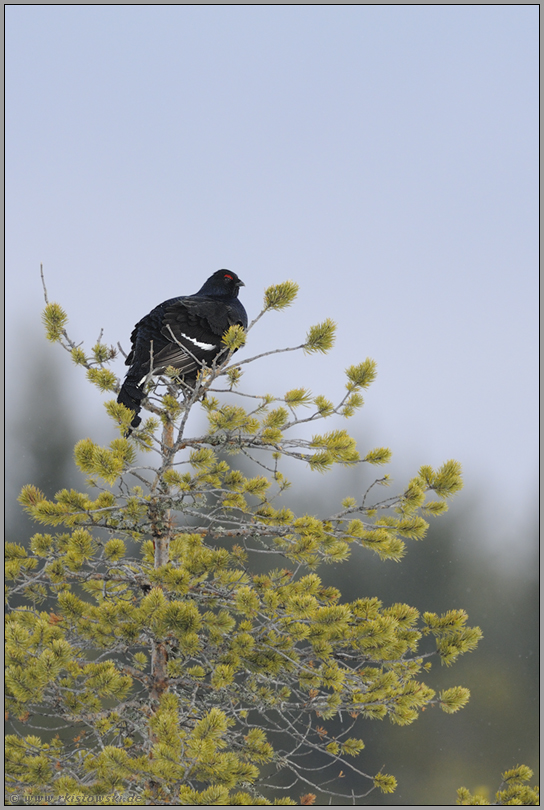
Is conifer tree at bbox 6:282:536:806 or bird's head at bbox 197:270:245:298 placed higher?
bird's head at bbox 197:270:245:298

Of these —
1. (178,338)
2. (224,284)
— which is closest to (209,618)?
(178,338)

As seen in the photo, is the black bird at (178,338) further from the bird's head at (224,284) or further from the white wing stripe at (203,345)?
the bird's head at (224,284)

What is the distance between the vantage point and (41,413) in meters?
18.8

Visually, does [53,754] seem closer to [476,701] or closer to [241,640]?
[241,640]

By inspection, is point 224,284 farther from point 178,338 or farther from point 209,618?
point 209,618

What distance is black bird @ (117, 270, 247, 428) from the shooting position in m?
4.54

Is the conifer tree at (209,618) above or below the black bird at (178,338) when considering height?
below

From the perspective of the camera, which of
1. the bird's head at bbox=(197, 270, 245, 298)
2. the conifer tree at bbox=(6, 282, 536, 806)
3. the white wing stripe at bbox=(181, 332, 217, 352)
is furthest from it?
the bird's head at bbox=(197, 270, 245, 298)

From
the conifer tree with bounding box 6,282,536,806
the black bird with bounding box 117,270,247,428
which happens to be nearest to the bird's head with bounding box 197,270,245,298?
the black bird with bounding box 117,270,247,428

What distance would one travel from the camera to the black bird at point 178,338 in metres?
4.54

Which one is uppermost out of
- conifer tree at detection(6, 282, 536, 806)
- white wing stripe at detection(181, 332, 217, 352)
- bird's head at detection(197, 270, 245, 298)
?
bird's head at detection(197, 270, 245, 298)

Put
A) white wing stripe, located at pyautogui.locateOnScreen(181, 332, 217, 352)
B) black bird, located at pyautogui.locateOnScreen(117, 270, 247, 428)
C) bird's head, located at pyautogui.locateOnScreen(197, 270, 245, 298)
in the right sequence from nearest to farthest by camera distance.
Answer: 1. black bird, located at pyautogui.locateOnScreen(117, 270, 247, 428)
2. white wing stripe, located at pyautogui.locateOnScreen(181, 332, 217, 352)
3. bird's head, located at pyautogui.locateOnScreen(197, 270, 245, 298)

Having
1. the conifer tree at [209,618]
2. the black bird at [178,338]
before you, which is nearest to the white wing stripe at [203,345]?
the black bird at [178,338]

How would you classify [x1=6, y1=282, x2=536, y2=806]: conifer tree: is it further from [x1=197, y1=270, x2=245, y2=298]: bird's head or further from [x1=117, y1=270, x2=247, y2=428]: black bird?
[x1=197, y1=270, x2=245, y2=298]: bird's head
